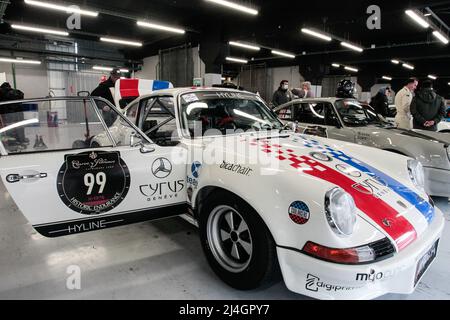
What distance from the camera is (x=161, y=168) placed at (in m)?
2.26

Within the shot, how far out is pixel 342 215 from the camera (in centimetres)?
156

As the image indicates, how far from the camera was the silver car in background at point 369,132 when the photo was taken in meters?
3.61

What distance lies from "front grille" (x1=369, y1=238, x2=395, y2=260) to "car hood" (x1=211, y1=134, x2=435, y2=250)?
4 cm

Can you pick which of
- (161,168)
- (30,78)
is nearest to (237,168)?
(161,168)

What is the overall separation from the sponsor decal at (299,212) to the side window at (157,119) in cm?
175

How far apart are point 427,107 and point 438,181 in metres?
2.16

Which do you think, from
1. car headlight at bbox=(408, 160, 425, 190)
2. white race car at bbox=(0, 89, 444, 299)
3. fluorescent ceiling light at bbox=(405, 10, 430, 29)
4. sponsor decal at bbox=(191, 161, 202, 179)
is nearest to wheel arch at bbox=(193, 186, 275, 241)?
white race car at bbox=(0, 89, 444, 299)

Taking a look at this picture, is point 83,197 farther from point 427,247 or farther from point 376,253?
point 427,247

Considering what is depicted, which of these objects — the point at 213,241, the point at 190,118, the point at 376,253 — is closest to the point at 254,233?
the point at 213,241

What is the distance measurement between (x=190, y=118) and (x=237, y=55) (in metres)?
17.6

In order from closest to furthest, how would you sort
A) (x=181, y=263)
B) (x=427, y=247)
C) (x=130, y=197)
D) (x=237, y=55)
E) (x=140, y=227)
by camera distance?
(x=427, y=247) < (x=130, y=197) < (x=181, y=263) < (x=140, y=227) < (x=237, y=55)

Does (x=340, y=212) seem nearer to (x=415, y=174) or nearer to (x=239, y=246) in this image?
(x=239, y=246)

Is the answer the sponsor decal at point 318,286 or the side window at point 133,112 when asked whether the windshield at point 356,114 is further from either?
the sponsor decal at point 318,286

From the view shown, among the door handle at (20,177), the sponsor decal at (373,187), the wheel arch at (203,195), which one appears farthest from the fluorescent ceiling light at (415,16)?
the door handle at (20,177)
